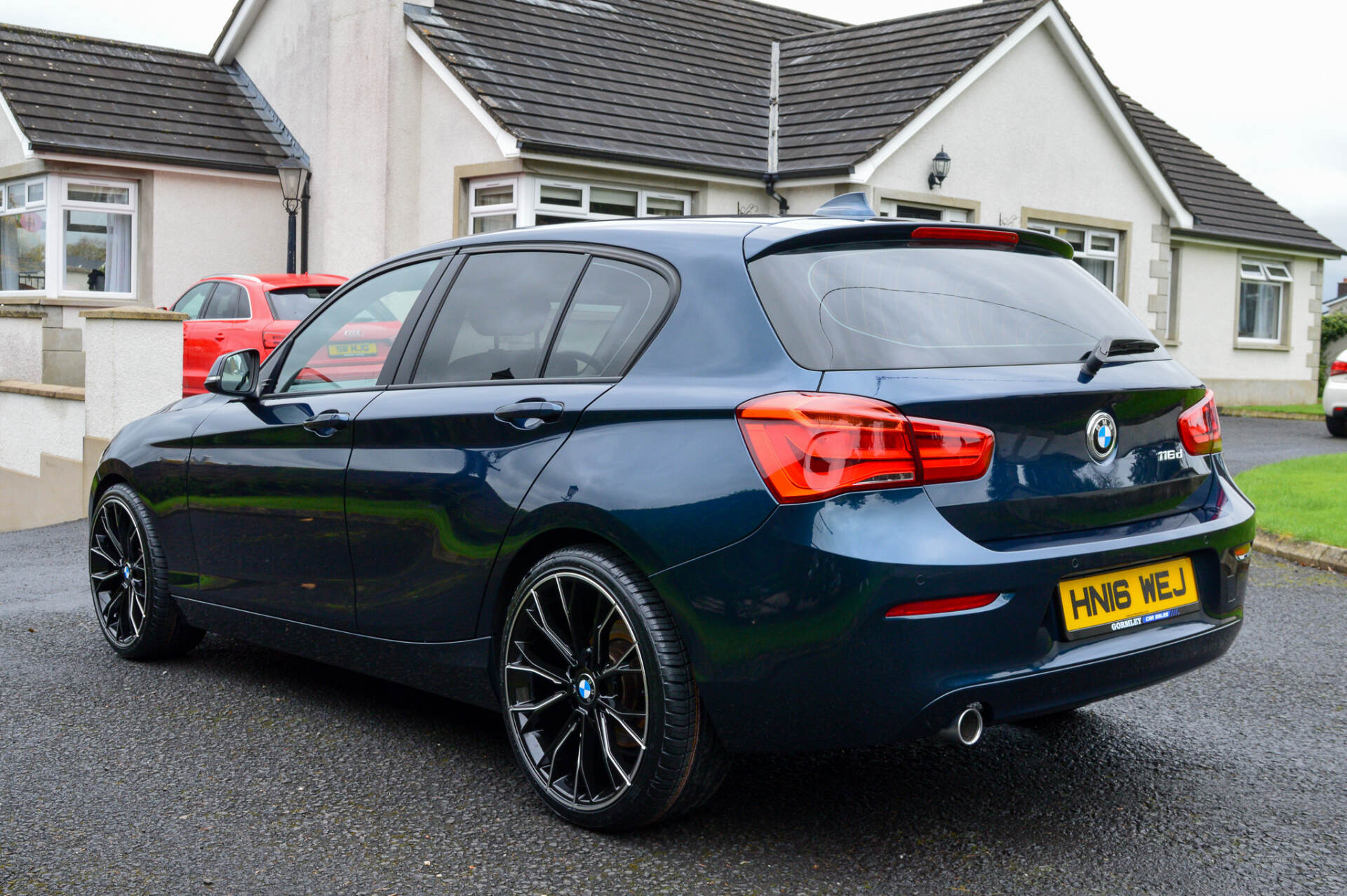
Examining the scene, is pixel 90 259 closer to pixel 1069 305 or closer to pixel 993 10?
pixel 993 10

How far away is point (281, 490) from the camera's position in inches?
183

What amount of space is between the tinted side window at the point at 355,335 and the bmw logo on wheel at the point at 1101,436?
2186 millimetres

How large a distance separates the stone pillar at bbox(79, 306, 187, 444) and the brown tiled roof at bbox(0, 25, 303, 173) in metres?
8.54

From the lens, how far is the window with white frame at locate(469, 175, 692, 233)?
672 inches

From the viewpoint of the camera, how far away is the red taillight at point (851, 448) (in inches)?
125

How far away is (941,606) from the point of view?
3.14 meters

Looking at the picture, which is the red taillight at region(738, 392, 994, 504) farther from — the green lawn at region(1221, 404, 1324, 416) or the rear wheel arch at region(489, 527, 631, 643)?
the green lawn at region(1221, 404, 1324, 416)

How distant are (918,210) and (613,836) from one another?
1674 centimetres

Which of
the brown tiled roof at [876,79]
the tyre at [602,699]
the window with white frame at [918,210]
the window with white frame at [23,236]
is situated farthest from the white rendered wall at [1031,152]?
the tyre at [602,699]

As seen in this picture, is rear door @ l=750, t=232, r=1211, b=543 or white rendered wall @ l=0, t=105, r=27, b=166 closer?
rear door @ l=750, t=232, r=1211, b=543

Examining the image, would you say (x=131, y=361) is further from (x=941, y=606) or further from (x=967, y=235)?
(x=941, y=606)

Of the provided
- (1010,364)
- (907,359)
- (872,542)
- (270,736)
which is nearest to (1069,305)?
(1010,364)

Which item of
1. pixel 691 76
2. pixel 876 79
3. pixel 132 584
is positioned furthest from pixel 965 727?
pixel 691 76

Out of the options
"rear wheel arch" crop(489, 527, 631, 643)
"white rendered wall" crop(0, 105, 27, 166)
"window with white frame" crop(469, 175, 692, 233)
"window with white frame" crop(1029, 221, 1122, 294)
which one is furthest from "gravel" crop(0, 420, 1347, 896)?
"white rendered wall" crop(0, 105, 27, 166)
